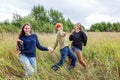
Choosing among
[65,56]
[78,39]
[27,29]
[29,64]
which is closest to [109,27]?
[78,39]

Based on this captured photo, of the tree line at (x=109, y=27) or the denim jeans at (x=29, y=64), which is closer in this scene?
the denim jeans at (x=29, y=64)

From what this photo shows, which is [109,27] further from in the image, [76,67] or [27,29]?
[27,29]

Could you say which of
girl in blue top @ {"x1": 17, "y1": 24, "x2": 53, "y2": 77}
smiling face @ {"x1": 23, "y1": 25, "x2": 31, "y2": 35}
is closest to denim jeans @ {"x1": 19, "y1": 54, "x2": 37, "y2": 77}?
girl in blue top @ {"x1": 17, "y1": 24, "x2": 53, "y2": 77}

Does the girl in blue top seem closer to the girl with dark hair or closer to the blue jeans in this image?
the blue jeans

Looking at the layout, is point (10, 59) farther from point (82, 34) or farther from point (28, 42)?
point (82, 34)

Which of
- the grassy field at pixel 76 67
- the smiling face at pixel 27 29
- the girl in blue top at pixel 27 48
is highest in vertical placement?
the smiling face at pixel 27 29

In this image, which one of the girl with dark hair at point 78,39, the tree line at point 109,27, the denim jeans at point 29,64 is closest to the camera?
the denim jeans at point 29,64

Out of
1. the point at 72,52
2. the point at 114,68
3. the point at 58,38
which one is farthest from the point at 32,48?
the point at 114,68

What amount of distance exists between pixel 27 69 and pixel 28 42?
0.59 m

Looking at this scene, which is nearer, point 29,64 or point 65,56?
point 29,64

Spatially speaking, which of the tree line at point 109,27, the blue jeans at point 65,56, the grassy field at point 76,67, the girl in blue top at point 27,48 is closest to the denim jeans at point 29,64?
the girl in blue top at point 27,48

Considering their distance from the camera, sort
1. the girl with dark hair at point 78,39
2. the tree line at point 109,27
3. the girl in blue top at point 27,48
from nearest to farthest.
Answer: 1. the girl in blue top at point 27,48
2. the girl with dark hair at point 78,39
3. the tree line at point 109,27

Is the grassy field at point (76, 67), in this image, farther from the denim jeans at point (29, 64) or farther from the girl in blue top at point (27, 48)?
the girl in blue top at point (27, 48)

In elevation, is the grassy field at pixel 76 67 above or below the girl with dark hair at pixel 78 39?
below
